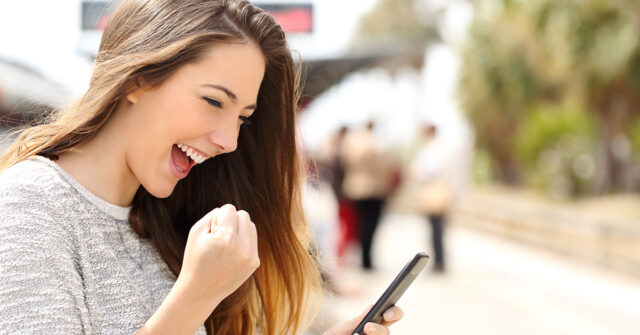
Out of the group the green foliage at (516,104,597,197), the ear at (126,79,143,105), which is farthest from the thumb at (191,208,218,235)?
the green foliage at (516,104,597,197)

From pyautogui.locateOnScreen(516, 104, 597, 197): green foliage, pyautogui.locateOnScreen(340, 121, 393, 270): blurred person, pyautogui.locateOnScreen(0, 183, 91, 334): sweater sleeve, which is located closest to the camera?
pyautogui.locateOnScreen(0, 183, 91, 334): sweater sleeve

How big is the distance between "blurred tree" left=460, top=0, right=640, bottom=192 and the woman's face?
12.6 m

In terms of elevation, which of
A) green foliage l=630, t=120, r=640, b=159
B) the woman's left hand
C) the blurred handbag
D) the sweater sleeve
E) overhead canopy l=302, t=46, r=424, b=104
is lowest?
green foliage l=630, t=120, r=640, b=159

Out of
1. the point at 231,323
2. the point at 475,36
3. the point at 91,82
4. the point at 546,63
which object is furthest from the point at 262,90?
the point at 475,36

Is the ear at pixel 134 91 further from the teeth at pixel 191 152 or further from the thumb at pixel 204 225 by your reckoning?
the thumb at pixel 204 225

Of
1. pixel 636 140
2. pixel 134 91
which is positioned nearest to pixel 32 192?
pixel 134 91

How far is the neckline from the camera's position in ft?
4.36

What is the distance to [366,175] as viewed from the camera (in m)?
7.35

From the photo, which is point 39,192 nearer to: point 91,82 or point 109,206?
point 109,206

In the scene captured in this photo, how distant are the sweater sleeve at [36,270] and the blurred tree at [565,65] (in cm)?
1296

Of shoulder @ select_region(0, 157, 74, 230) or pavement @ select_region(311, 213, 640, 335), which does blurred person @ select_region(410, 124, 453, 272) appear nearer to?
pavement @ select_region(311, 213, 640, 335)

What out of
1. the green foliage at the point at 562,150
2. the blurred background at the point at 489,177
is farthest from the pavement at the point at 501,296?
the green foliage at the point at 562,150

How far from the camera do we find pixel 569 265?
8.82m

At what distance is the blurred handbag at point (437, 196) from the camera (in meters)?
7.66
